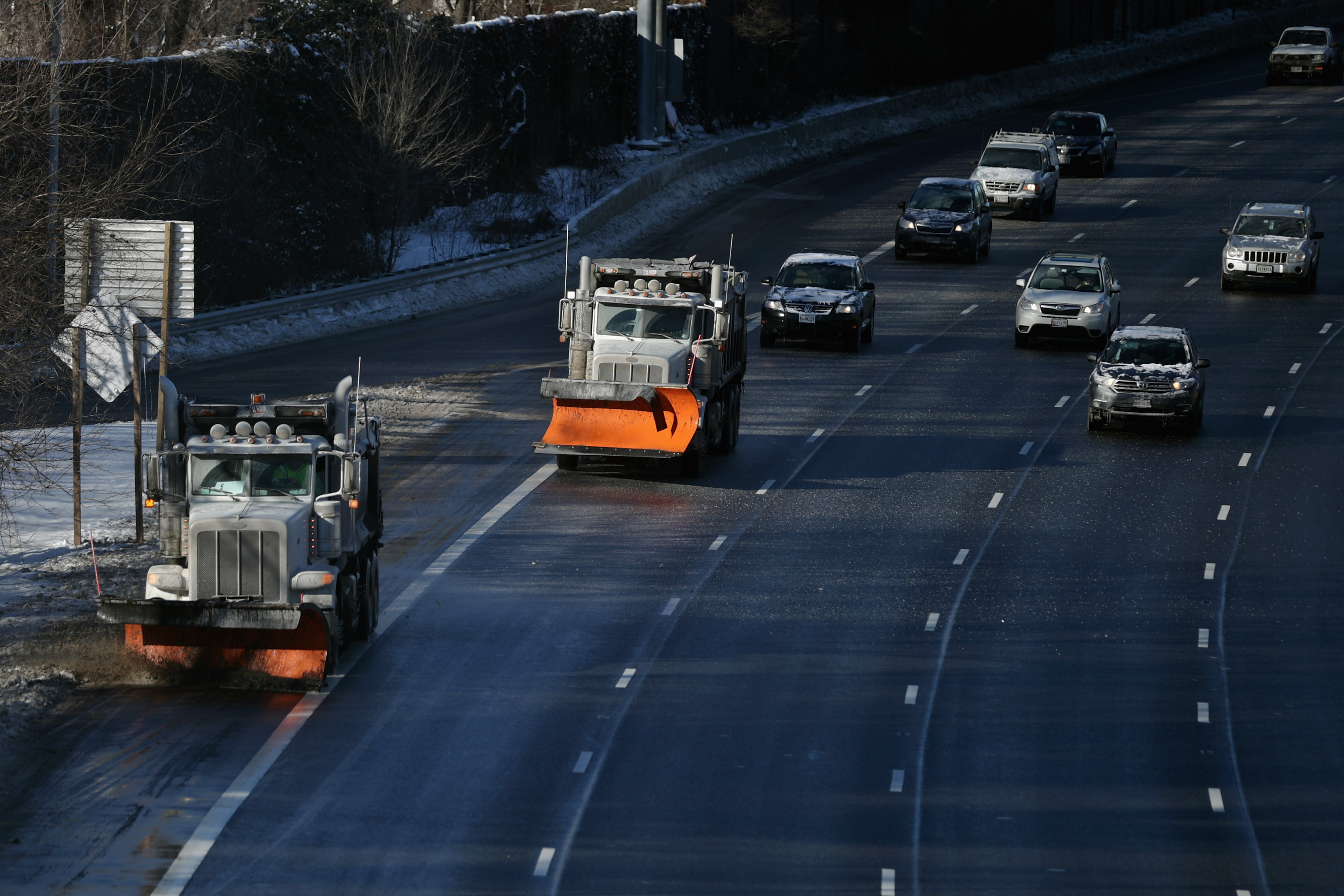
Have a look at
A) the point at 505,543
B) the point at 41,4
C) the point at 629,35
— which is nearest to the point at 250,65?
the point at 41,4

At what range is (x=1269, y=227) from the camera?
42.9m

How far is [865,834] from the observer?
48.5 feet

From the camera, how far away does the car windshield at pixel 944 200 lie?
149 ft

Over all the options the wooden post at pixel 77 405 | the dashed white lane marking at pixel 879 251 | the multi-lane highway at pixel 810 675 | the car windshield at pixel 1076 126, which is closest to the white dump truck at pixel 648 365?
the multi-lane highway at pixel 810 675

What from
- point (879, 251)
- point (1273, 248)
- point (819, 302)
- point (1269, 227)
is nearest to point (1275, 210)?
point (1269, 227)

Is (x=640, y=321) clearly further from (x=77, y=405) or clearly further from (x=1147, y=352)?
(x=1147, y=352)

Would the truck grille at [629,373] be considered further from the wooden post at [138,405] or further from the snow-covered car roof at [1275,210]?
the snow-covered car roof at [1275,210]

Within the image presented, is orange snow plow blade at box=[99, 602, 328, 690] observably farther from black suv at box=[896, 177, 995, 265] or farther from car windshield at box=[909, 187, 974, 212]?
car windshield at box=[909, 187, 974, 212]

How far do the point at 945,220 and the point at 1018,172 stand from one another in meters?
6.50

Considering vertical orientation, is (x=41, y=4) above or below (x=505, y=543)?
above

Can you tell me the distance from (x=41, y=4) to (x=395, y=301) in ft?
31.4

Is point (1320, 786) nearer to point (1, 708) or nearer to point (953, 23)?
point (1, 708)

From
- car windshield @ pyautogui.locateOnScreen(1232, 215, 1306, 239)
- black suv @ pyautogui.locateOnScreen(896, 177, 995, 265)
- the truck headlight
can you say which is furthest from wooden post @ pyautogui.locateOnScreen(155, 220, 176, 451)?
car windshield @ pyautogui.locateOnScreen(1232, 215, 1306, 239)

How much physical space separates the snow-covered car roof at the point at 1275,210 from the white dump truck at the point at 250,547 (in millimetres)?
29838
